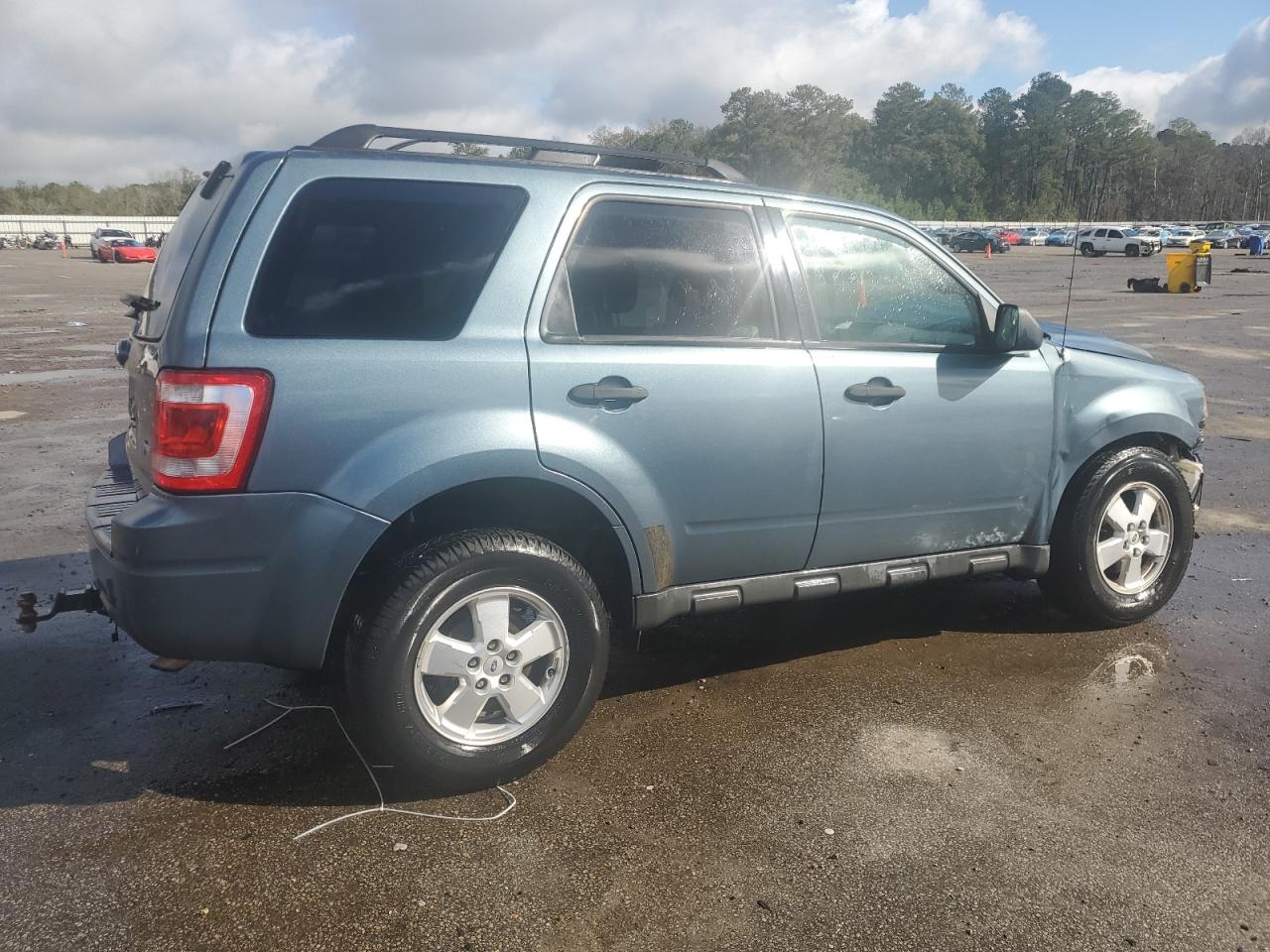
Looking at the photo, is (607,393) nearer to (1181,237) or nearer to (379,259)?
(379,259)

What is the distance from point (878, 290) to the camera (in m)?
4.12

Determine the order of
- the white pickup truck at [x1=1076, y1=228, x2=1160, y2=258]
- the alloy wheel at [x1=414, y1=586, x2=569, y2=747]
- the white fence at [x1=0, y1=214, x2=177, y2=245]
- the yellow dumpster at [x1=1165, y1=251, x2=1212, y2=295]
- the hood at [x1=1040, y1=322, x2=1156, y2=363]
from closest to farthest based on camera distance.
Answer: the alloy wheel at [x1=414, y1=586, x2=569, y2=747], the hood at [x1=1040, y1=322, x2=1156, y2=363], the yellow dumpster at [x1=1165, y1=251, x2=1212, y2=295], the white pickup truck at [x1=1076, y1=228, x2=1160, y2=258], the white fence at [x1=0, y1=214, x2=177, y2=245]

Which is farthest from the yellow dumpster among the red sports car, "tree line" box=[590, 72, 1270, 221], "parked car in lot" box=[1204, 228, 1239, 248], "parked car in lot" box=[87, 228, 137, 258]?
"tree line" box=[590, 72, 1270, 221]

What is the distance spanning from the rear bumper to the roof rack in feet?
3.92

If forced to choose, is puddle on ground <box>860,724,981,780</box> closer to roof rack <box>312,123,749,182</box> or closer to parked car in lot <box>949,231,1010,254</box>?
roof rack <box>312,123,749,182</box>

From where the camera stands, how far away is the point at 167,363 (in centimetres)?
288

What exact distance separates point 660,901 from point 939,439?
215cm

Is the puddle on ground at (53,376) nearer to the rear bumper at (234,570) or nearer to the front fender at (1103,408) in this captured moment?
the rear bumper at (234,570)

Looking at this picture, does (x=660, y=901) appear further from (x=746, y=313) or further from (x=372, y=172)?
(x=372, y=172)

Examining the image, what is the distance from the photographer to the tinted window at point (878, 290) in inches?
154

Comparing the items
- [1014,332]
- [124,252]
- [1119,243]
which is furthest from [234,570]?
A: [1119,243]

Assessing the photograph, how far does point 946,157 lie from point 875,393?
139391 mm

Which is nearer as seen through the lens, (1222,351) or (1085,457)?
(1085,457)

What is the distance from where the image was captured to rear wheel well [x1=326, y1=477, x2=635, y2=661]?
10.5 feet
